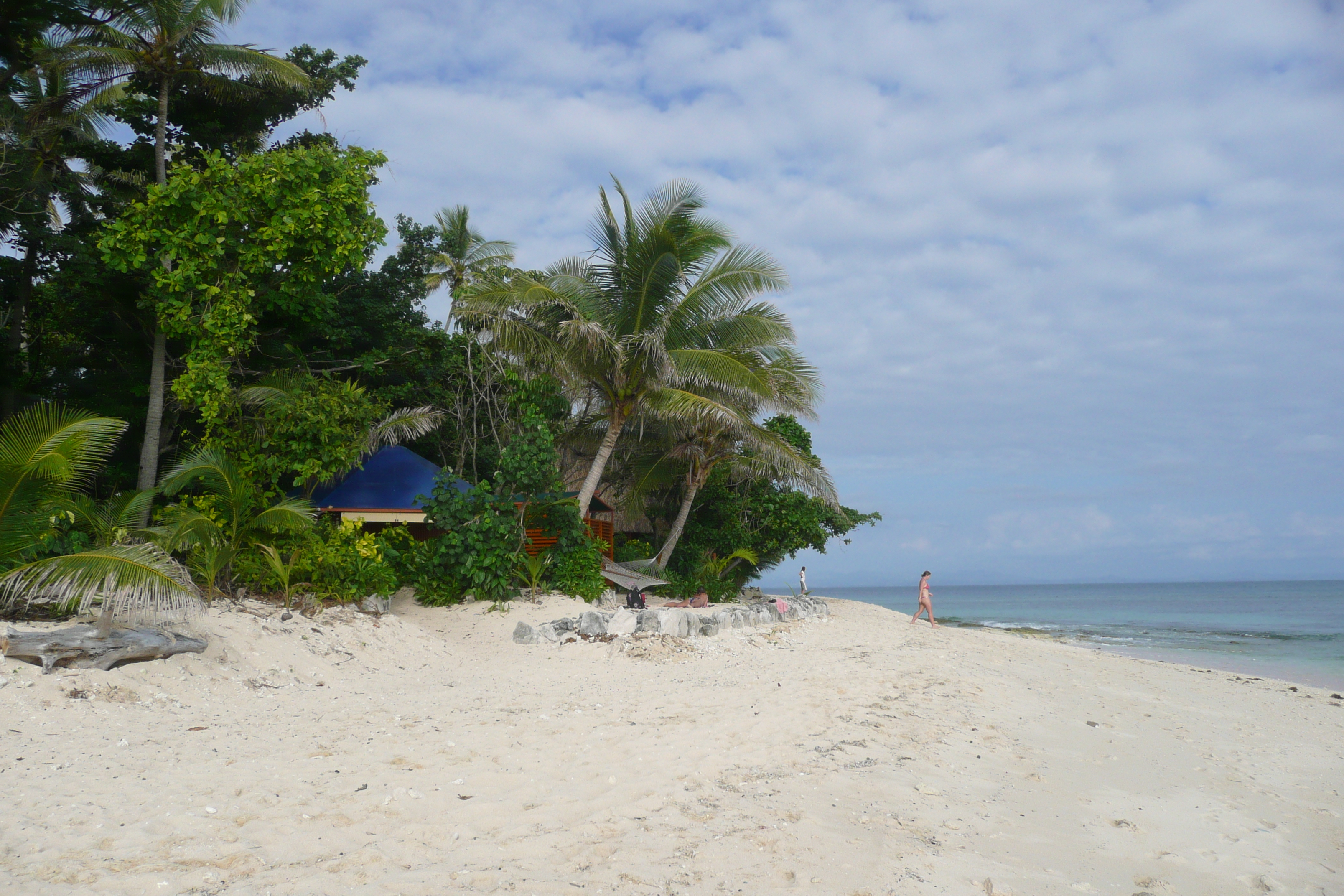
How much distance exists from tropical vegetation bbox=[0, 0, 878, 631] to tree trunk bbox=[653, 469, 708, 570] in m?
0.06

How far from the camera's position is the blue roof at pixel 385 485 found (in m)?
12.1

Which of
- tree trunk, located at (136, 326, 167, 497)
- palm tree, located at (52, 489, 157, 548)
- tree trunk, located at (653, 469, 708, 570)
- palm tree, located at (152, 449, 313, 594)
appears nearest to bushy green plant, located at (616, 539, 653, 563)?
tree trunk, located at (653, 469, 708, 570)

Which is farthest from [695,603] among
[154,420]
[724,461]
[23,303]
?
[23,303]

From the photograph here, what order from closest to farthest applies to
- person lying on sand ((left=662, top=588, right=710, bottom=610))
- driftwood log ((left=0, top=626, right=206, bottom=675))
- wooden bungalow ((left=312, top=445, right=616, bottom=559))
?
driftwood log ((left=0, top=626, right=206, bottom=675)), wooden bungalow ((left=312, top=445, right=616, bottom=559)), person lying on sand ((left=662, top=588, right=710, bottom=610))

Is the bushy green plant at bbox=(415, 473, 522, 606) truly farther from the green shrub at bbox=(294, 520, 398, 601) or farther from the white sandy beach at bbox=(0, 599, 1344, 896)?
the white sandy beach at bbox=(0, 599, 1344, 896)

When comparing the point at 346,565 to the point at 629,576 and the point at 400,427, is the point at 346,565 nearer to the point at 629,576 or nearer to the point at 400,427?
the point at 400,427

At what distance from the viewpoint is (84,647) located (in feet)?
17.9

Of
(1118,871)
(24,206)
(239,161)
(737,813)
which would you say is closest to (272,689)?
(737,813)

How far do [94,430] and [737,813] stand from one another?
5.81 meters

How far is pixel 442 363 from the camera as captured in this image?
13602 millimetres

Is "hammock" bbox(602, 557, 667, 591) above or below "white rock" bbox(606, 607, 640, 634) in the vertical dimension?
above

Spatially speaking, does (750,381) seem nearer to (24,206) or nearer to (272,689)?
(272,689)

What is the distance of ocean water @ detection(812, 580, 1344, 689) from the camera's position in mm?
15461

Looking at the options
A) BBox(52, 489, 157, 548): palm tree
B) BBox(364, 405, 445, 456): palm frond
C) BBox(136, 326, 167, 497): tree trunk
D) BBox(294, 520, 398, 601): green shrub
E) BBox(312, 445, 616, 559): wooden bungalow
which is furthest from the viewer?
BBox(364, 405, 445, 456): palm frond
